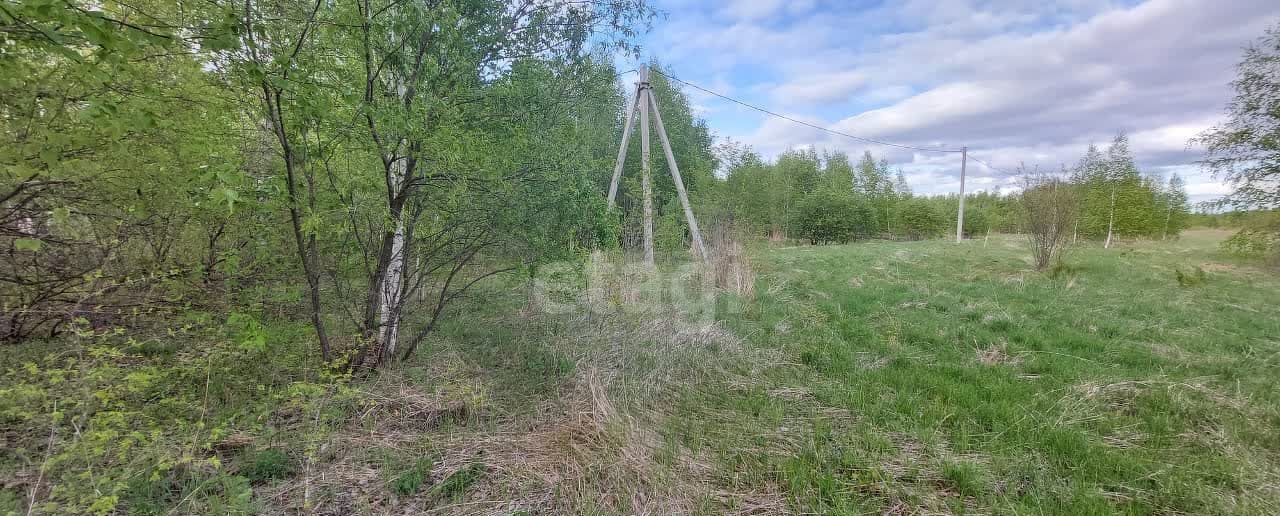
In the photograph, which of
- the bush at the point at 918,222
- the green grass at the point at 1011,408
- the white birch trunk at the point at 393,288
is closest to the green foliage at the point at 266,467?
the white birch trunk at the point at 393,288

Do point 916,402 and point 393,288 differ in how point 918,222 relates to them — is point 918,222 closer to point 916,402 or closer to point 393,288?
point 916,402

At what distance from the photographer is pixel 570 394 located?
3391 millimetres

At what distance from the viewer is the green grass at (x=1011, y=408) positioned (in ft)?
7.36

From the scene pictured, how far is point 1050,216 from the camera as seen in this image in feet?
31.4

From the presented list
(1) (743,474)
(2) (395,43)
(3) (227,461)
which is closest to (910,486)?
(1) (743,474)

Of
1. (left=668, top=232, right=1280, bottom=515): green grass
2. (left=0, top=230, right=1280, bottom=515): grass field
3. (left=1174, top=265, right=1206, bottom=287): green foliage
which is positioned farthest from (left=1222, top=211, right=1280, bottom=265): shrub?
(left=0, top=230, right=1280, bottom=515): grass field

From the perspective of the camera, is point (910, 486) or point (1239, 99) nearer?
point (910, 486)

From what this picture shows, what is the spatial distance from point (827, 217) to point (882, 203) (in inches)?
304

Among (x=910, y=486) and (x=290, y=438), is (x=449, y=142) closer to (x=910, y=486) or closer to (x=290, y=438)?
(x=290, y=438)

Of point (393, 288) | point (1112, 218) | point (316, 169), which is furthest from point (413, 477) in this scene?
point (1112, 218)

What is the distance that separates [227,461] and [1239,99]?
1666 centimetres

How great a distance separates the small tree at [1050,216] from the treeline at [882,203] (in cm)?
33

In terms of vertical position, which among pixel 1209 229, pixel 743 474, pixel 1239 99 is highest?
pixel 1239 99

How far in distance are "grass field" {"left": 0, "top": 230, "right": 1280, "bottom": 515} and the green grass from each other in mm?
17
